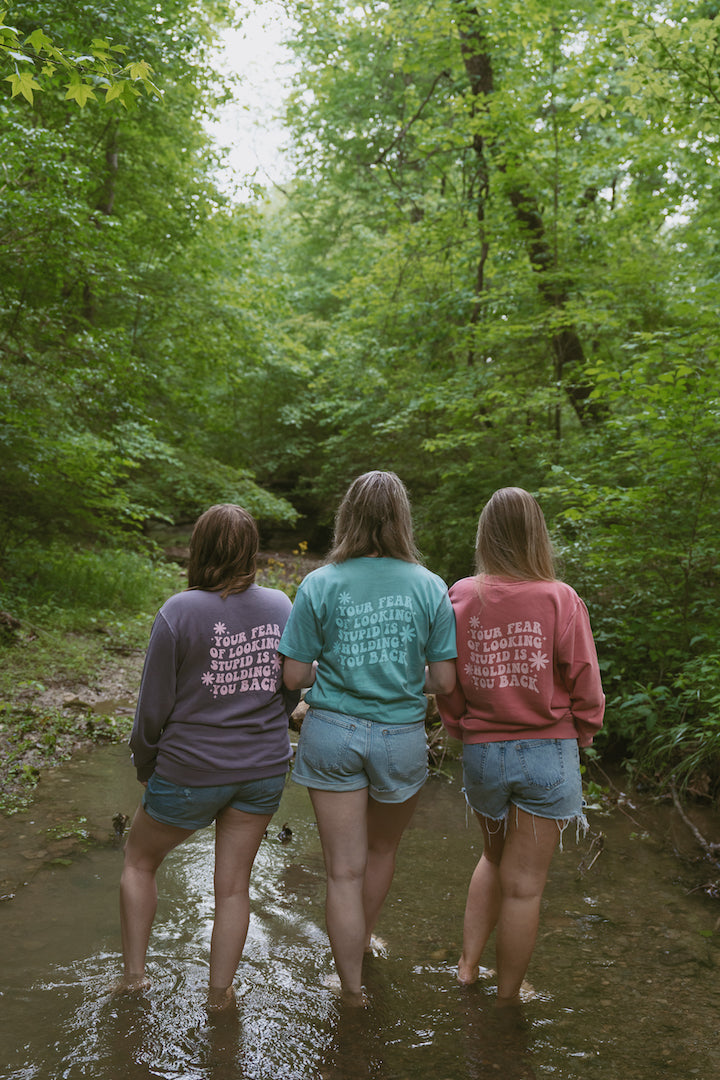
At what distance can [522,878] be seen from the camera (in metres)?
2.78

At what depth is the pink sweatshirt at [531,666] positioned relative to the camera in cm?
274

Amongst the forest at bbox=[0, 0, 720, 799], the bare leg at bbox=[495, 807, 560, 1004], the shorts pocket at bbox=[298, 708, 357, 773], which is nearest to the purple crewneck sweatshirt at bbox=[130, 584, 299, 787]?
the shorts pocket at bbox=[298, 708, 357, 773]

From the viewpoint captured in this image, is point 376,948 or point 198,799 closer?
point 198,799

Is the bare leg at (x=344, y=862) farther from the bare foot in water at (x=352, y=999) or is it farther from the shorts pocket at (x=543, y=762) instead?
the shorts pocket at (x=543, y=762)

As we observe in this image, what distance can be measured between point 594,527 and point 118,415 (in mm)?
6307

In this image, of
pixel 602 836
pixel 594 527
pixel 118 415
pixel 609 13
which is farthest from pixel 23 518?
pixel 609 13

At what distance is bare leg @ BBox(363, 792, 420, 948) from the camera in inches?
113

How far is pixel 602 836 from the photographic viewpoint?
4.68 m

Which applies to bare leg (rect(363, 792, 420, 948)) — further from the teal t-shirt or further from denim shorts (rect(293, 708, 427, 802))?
the teal t-shirt

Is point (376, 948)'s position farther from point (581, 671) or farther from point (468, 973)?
point (581, 671)

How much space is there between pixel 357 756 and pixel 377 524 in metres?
0.85

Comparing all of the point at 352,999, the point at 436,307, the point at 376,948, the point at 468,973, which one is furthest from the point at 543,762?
the point at 436,307

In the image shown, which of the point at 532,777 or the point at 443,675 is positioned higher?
the point at 443,675

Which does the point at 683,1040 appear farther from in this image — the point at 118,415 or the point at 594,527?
the point at 118,415
